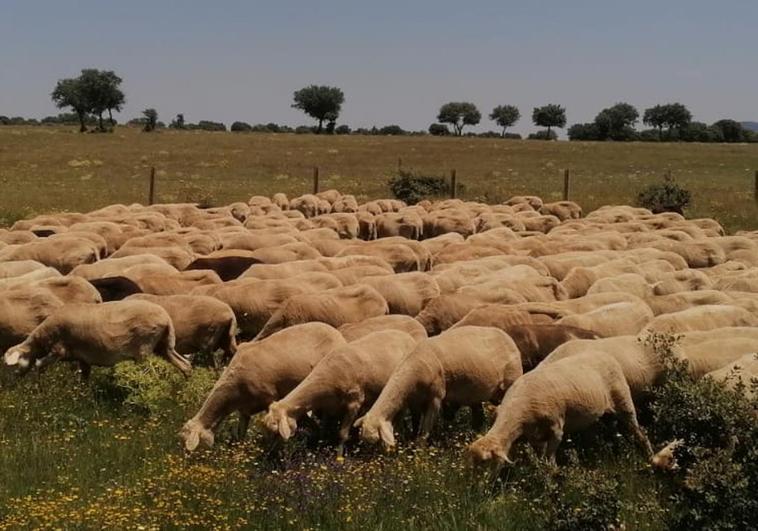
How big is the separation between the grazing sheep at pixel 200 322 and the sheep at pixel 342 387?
11.0ft

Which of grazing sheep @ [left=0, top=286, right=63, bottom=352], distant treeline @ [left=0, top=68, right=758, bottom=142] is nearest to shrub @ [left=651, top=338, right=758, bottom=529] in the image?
grazing sheep @ [left=0, top=286, right=63, bottom=352]

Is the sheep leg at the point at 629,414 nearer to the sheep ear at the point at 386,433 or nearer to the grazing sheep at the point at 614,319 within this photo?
the grazing sheep at the point at 614,319

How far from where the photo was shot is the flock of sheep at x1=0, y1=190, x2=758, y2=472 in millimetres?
8961

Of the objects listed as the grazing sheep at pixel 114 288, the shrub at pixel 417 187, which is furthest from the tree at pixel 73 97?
the grazing sheep at pixel 114 288

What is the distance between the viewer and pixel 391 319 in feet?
36.9

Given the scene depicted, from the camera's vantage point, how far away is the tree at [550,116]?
140m

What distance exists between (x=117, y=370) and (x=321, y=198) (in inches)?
819

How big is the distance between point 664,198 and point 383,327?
24392mm

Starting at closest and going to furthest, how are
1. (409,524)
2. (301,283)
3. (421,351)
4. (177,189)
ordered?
1. (409,524)
2. (421,351)
3. (301,283)
4. (177,189)

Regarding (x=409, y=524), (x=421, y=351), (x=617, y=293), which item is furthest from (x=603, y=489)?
(x=617, y=293)

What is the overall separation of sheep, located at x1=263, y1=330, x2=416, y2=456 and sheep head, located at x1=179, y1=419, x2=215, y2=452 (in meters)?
0.83

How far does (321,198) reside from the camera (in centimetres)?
3148

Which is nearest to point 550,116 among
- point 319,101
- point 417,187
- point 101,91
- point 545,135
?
point 545,135

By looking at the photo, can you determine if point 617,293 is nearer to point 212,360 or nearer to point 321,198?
point 212,360
